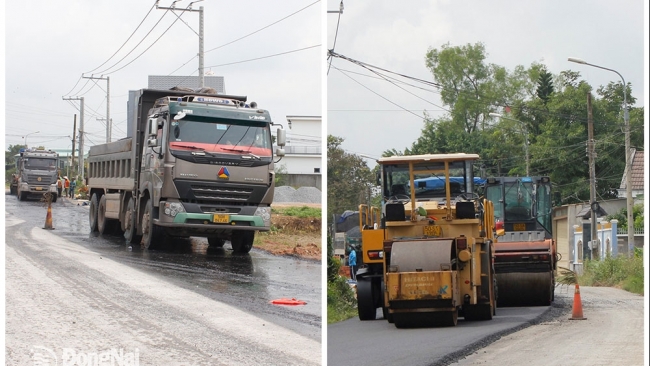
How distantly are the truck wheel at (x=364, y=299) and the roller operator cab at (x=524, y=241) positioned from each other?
97.5 inches

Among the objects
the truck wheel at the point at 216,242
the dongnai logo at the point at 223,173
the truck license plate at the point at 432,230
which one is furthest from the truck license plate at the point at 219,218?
the truck license plate at the point at 432,230

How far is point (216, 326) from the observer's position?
757 centimetres

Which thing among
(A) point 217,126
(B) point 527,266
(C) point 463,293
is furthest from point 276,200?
(C) point 463,293

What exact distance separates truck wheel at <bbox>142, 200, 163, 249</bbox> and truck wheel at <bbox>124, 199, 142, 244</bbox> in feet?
2.21

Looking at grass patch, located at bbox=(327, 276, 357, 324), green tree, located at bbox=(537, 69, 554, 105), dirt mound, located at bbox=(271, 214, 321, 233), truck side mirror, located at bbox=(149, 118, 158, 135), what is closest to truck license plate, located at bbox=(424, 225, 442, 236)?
grass patch, located at bbox=(327, 276, 357, 324)

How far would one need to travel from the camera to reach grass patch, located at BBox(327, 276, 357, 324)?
37.0 feet

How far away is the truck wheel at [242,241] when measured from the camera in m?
14.1

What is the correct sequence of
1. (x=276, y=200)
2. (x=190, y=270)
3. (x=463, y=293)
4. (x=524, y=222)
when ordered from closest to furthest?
(x=463, y=293) < (x=190, y=270) < (x=524, y=222) < (x=276, y=200)

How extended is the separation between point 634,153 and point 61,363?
5.25m

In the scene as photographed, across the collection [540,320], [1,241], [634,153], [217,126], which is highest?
[217,126]

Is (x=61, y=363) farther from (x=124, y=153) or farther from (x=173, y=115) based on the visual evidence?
(x=124, y=153)

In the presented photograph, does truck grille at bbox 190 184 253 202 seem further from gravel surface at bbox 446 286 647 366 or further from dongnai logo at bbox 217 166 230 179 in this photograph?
gravel surface at bbox 446 286 647 366

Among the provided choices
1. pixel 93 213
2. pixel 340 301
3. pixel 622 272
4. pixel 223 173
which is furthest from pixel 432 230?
pixel 93 213

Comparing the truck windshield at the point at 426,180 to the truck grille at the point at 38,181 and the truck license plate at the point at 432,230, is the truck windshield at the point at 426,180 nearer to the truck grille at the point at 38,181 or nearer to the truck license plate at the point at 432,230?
the truck license plate at the point at 432,230
